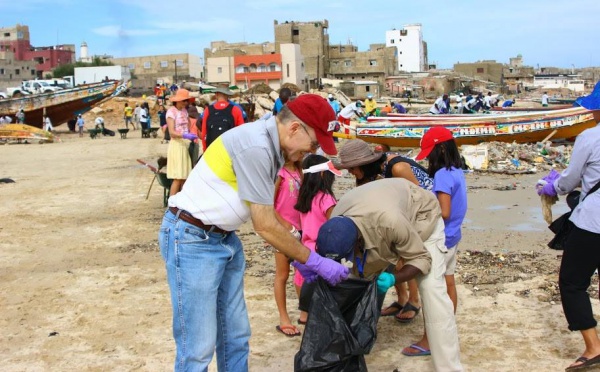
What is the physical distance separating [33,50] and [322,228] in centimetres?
11092

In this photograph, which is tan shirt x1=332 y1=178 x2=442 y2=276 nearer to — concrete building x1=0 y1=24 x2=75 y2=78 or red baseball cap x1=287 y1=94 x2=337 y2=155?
red baseball cap x1=287 y1=94 x2=337 y2=155

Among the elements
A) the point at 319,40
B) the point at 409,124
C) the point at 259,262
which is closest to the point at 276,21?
the point at 319,40

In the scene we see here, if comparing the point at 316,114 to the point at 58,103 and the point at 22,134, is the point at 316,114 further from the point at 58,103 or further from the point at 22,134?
the point at 58,103

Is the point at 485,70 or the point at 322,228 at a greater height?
the point at 485,70

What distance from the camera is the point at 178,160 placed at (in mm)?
8977

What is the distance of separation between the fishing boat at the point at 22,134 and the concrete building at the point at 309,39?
188 feet

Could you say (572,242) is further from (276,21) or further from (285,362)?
(276,21)

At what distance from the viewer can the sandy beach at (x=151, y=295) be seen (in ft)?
15.5

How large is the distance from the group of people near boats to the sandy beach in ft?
1.86

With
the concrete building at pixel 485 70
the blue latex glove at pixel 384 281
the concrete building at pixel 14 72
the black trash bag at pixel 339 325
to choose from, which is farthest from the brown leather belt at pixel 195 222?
the concrete building at pixel 485 70

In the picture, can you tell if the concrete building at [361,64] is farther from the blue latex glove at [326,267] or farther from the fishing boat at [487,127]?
the blue latex glove at [326,267]

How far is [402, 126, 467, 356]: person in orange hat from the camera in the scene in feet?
14.8

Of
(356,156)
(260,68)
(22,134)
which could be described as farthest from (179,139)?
(260,68)

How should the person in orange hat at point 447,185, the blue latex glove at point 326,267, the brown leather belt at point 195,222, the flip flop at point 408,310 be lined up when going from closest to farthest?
the blue latex glove at point 326,267 → the brown leather belt at point 195,222 → the person in orange hat at point 447,185 → the flip flop at point 408,310
